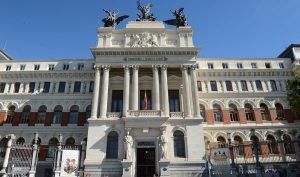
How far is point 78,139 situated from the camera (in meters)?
35.5

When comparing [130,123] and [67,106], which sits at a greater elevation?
[67,106]

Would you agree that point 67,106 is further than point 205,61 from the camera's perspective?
No

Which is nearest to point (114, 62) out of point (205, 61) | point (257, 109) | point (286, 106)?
point (205, 61)

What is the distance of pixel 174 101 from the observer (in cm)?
3547

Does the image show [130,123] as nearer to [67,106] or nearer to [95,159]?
[95,159]

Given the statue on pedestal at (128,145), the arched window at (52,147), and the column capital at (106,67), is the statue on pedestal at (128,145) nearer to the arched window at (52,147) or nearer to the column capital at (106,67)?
the column capital at (106,67)

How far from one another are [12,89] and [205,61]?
31485mm

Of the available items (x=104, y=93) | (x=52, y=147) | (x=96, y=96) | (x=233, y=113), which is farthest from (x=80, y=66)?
(x=233, y=113)

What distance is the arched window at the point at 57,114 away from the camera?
37.1 meters

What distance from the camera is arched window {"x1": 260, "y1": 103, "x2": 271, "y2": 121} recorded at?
38034 millimetres

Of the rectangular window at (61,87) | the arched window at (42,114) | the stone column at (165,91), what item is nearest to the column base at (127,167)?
the stone column at (165,91)

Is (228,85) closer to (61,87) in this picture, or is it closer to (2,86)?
(61,87)

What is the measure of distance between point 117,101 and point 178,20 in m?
15.7

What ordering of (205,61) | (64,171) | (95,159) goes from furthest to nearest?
(205,61)
(95,159)
(64,171)
